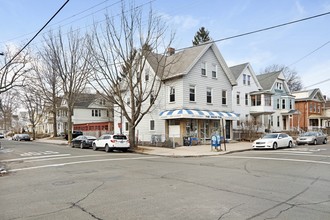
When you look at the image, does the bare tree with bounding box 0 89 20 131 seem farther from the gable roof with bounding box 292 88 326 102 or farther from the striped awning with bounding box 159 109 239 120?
the gable roof with bounding box 292 88 326 102

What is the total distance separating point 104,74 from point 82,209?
1922cm

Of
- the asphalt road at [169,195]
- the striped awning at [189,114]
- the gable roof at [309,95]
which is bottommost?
the asphalt road at [169,195]

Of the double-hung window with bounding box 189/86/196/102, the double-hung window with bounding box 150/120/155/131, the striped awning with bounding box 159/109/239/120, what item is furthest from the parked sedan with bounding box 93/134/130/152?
the double-hung window with bounding box 189/86/196/102

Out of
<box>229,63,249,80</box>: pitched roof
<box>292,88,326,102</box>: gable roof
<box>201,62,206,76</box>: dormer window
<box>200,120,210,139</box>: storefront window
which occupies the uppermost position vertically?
<box>229,63,249,80</box>: pitched roof

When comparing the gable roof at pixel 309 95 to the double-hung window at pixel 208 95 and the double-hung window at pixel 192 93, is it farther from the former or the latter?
the double-hung window at pixel 192 93

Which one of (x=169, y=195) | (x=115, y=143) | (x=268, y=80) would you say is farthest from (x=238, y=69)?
(x=169, y=195)

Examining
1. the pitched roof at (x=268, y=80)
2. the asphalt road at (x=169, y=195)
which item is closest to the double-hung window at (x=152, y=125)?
the asphalt road at (x=169, y=195)

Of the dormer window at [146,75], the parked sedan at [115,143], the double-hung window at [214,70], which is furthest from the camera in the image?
the dormer window at [146,75]

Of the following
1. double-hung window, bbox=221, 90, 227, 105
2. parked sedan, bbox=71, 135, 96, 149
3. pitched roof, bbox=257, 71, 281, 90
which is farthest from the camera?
pitched roof, bbox=257, 71, 281, 90

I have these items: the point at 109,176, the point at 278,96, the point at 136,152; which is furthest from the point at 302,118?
the point at 109,176

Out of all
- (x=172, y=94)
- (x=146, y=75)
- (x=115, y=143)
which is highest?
(x=146, y=75)

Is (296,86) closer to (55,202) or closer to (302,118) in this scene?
(302,118)

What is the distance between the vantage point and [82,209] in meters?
6.35

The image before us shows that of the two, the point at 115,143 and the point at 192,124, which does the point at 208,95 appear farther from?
the point at 115,143
